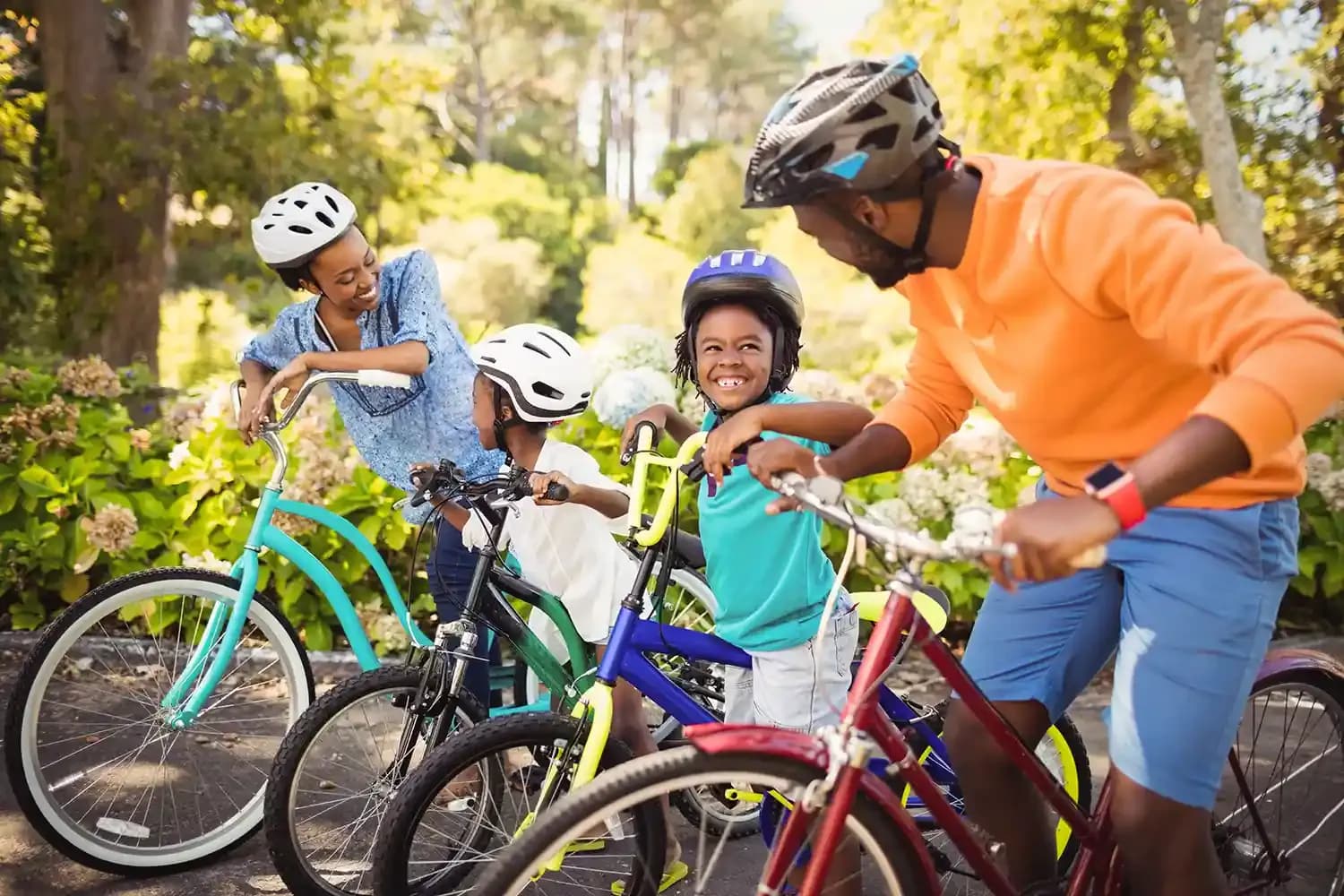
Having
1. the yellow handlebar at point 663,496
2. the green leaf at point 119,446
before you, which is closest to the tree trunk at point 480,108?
the green leaf at point 119,446

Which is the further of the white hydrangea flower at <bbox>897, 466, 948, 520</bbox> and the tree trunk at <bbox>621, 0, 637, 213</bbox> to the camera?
the tree trunk at <bbox>621, 0, 637, 213</bbox>

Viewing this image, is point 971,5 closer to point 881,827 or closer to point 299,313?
point 299,313

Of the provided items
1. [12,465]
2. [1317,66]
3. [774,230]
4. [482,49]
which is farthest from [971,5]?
[482,49]

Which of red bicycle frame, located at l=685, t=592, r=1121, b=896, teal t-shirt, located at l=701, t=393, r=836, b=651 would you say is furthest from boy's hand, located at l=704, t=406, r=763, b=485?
red bicycle frame, located at l=685, t=592, r=1121, b=896

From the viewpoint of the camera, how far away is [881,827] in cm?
185

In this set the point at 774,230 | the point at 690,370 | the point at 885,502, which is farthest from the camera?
the point at 774,230

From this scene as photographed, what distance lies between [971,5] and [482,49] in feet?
109

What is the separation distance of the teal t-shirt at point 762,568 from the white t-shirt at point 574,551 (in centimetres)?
42

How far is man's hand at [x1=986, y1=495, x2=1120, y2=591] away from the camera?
1533mm

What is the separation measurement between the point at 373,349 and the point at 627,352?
253 cm

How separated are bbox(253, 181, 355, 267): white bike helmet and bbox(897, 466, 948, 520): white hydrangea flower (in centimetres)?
274

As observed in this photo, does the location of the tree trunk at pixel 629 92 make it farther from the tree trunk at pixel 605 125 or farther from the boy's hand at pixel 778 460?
the boy's hand at pixel 778 460

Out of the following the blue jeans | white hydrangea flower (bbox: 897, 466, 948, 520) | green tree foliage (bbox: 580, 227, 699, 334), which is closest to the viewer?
the blue jeans

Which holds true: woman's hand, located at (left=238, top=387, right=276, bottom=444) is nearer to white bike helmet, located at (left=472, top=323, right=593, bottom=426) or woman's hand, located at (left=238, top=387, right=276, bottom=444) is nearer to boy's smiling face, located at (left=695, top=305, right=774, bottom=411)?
white bike helmet, located at (left=472, top=323, right=593, bottom=426)
